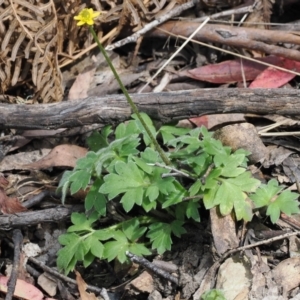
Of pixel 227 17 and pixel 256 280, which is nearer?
pixel 256 280

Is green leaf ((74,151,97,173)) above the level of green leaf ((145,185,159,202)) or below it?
above

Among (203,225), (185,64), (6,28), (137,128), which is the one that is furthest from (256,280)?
(6,28)

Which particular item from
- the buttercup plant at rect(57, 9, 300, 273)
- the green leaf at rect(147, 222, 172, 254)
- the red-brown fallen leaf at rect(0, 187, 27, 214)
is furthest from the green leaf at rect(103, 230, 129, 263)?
the red-brown fallen leaf at rect(0, 187, 27, 214)

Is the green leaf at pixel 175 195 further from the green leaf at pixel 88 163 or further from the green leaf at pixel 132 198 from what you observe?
the green leaf at pixel 88 163

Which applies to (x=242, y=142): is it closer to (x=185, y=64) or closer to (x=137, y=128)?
(x=137, y=128)

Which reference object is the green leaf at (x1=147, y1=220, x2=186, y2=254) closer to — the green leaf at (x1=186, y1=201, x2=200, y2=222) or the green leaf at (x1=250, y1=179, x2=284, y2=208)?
the green leaf at (x1=186, y1=201, x2=200, y2=222)

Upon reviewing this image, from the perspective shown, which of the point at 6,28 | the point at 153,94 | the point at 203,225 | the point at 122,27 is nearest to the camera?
the point at 203,225
